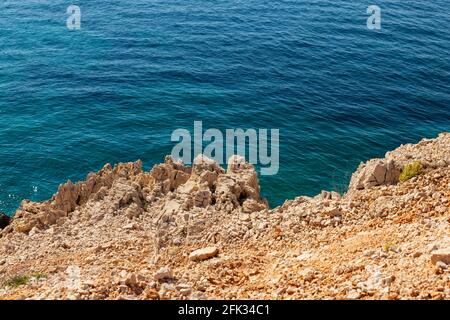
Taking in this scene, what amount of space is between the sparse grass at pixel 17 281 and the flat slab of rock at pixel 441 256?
14531 mm

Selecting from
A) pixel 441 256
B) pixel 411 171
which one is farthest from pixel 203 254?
pixel 411 171

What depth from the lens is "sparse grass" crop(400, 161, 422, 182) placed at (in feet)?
72.3

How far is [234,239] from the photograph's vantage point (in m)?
20.8

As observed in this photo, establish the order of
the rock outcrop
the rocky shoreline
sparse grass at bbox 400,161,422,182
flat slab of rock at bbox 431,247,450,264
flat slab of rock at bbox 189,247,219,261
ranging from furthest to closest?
the rock outcrop, sparse grass at bbox 400,161,422,182, flat slab of rock at bbox 189,247,219,261, the rocky shoreline, flat slab of rock at bbox 431,247,450,264

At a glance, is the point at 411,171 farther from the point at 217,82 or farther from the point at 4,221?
the point at 217,82

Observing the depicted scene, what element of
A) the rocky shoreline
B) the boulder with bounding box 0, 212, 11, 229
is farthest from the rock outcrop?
the rocky shoreline

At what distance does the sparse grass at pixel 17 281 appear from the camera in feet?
64.6

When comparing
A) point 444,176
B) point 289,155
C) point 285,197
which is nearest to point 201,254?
point 444,176

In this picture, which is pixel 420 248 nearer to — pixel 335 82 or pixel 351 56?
pixel 335 82

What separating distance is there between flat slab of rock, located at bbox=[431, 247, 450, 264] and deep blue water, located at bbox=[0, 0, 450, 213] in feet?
87.5

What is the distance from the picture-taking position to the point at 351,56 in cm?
7038

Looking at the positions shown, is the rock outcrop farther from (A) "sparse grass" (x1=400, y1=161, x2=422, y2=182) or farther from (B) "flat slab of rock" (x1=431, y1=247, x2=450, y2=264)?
(B) "flat slab of rock" (x1=431, y1=247, x2=450, y2=264)

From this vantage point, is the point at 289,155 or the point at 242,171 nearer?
the point at 242,171

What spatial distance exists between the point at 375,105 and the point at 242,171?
33731 mm
